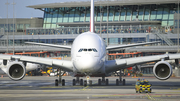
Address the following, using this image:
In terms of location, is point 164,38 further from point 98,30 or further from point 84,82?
point 84,82

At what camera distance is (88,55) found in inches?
1013

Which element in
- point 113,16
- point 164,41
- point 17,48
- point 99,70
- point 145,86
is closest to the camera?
point 145,86

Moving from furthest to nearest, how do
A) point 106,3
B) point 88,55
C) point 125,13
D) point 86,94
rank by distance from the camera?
point 125,13
point 106,3
point 88,55
point 86,94

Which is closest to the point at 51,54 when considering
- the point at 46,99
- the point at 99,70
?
the point at 99,70

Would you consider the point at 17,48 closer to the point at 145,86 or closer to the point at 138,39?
the point at 138,39

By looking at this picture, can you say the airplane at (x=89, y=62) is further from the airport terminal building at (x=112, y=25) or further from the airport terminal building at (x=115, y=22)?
the airport terminal building at (x=115, y=22)

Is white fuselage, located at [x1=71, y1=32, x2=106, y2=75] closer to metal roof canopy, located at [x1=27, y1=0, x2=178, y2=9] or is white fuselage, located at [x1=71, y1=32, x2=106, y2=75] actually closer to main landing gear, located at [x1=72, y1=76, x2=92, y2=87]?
main landing gear, located at [x1=72, y1=76, x2=92, y2=87]

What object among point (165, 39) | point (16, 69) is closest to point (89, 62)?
point (16, 69)

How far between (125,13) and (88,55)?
72.4 m

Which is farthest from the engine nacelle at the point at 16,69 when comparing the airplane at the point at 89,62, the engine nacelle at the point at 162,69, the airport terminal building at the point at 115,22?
the airport terminal building at the point at 115,22

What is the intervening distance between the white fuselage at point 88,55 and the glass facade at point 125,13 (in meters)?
64.7

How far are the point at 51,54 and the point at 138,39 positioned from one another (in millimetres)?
23479

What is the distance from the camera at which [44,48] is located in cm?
8362

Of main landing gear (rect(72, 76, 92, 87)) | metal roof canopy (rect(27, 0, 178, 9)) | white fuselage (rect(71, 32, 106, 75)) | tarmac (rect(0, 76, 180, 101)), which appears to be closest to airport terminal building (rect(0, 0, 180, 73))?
metal roof canopy (rect(27, 0, 178, 9))
